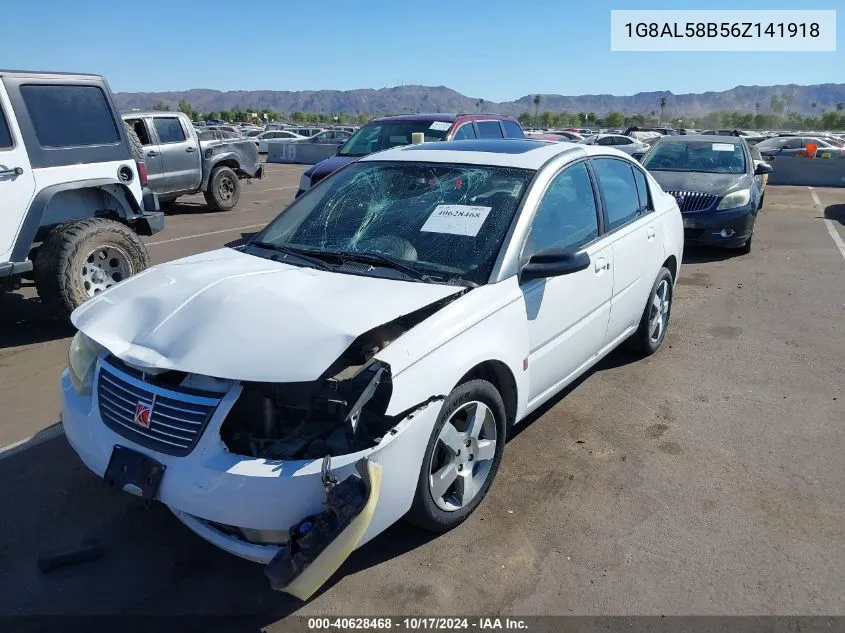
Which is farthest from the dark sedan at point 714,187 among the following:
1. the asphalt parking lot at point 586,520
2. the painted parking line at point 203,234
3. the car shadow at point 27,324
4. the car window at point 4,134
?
the car window at point 4,134

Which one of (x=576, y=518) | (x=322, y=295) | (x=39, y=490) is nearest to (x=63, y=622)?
(x=39, y=490)

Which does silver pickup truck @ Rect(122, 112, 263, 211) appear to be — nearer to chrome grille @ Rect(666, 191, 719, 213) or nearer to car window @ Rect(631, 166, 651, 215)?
chrome grille @ Rect(666, 191, 719, 213)

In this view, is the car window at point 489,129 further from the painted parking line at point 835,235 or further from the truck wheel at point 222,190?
the truck wheel at point 222,190

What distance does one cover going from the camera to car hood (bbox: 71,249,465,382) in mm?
2625

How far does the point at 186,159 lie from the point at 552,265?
11062 mm

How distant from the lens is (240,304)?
296cm

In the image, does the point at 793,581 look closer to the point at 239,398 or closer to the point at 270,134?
the point at 239,398

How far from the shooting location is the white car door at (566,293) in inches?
143

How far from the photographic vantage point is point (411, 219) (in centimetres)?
378

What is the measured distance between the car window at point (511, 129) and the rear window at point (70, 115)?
6.63 metres

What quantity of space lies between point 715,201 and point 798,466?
621cm

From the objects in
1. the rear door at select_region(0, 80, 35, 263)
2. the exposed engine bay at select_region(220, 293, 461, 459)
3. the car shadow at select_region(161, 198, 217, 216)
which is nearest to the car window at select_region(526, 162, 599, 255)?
the exposed engine bay at select_region(220, 293, 461, 459)

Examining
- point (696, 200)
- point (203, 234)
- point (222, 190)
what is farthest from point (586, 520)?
point (222, 190)

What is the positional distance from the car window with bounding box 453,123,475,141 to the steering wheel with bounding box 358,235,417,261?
6.77 m
